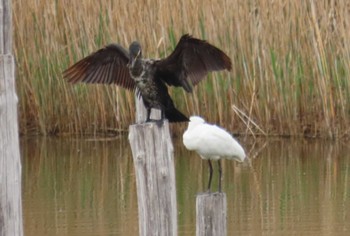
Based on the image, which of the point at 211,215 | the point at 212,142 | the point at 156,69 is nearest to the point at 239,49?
the point at 156,69

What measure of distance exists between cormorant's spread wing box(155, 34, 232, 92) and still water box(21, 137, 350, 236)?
1.67 metres

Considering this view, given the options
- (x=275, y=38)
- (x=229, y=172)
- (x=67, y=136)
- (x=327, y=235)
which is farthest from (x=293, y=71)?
(x=327, y=235)

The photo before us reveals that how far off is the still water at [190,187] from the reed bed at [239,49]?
29 cm

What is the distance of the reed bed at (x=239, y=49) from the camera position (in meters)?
11.0

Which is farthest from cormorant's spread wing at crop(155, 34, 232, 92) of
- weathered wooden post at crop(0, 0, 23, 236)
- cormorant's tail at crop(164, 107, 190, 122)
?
weathered wooden post at crop(0, 0, 23, 236)

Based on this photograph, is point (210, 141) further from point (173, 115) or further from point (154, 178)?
point (154, 178)

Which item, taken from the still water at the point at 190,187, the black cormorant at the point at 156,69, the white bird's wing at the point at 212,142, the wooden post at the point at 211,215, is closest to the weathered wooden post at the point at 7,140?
the wooden post at the point at 211,215

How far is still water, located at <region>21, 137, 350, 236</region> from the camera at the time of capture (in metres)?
8.33

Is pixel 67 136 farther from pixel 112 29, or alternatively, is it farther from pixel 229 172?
pixel 229 172

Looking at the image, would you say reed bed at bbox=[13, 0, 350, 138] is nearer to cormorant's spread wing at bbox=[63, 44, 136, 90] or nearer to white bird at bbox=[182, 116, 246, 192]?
cormorant's spread wing at bbox=[63, 44, 136, 90]

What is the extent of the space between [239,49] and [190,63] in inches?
183

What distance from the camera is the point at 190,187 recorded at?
9.62 meters

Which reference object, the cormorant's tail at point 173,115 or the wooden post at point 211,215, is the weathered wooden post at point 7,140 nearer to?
the wooden post at point 211,215

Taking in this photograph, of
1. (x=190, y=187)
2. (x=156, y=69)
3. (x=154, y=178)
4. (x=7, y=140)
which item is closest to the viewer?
(x=7, y=140)
